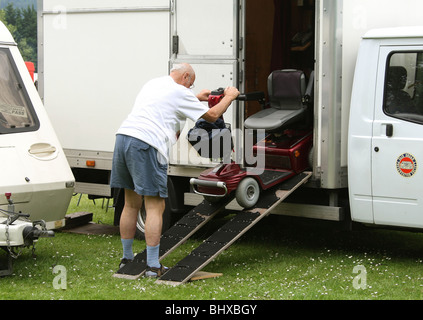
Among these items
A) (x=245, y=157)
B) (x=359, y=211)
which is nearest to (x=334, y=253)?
(x=359, y=211)

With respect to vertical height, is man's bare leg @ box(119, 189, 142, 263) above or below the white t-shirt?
below

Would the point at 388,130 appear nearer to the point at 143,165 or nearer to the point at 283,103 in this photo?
the point at 283,103

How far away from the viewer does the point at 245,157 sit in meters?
7.85

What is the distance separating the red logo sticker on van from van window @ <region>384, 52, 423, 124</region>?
0.31 meters

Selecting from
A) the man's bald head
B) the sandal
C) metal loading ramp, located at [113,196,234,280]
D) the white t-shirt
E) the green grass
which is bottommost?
the green grass

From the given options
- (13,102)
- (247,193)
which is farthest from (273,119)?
(13,102)

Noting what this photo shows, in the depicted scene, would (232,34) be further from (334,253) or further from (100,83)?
(334,253)

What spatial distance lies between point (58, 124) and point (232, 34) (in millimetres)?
2368

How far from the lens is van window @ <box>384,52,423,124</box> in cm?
686

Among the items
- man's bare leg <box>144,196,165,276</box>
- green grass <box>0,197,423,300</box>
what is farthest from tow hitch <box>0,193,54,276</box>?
man's bare leg <box>144,196,165,276</box>

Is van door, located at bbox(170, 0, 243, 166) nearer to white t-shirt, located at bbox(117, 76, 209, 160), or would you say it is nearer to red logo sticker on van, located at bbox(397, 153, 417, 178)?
white t-shirt, located at bbox(117, 76, 209, 160)

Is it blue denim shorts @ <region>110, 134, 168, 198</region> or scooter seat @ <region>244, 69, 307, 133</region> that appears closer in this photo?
blue denim shorts @ <region>110, 134, 168, 198</region>

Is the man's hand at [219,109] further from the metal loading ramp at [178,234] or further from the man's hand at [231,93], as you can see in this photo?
the metal loading ramp at [178,234]

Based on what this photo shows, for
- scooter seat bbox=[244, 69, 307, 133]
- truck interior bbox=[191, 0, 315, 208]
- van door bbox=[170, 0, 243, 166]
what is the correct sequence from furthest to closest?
van door bbox=[170, 0, 243, 166] < scooter seat bbox=[244, 69, 307, 133] < truck interior bbox=[191, 0, 315, 208]
